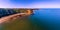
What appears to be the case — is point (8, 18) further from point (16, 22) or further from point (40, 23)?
point (40, 23)

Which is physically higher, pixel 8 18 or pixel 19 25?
pixel 8 18

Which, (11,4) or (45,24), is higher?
(11,4)

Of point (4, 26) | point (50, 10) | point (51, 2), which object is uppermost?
point (51, 2)

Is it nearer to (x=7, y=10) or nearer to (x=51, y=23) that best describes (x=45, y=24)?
(x=51, y=23)

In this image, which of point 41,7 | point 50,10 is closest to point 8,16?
point 41,7

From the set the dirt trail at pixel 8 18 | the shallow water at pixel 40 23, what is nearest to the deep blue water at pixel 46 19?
the shallow water at pixel 40 23

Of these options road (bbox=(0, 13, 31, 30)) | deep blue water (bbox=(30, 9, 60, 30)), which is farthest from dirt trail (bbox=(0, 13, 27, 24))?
deep blue water (bbox=(30, 9, 60, 30))

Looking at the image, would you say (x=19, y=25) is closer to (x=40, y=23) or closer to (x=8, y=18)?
(x=8, y=18)

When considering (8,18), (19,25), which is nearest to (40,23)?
(19,25)

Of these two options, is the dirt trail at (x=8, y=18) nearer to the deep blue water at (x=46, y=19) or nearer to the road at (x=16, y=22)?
the road at (x=16, y=22)
